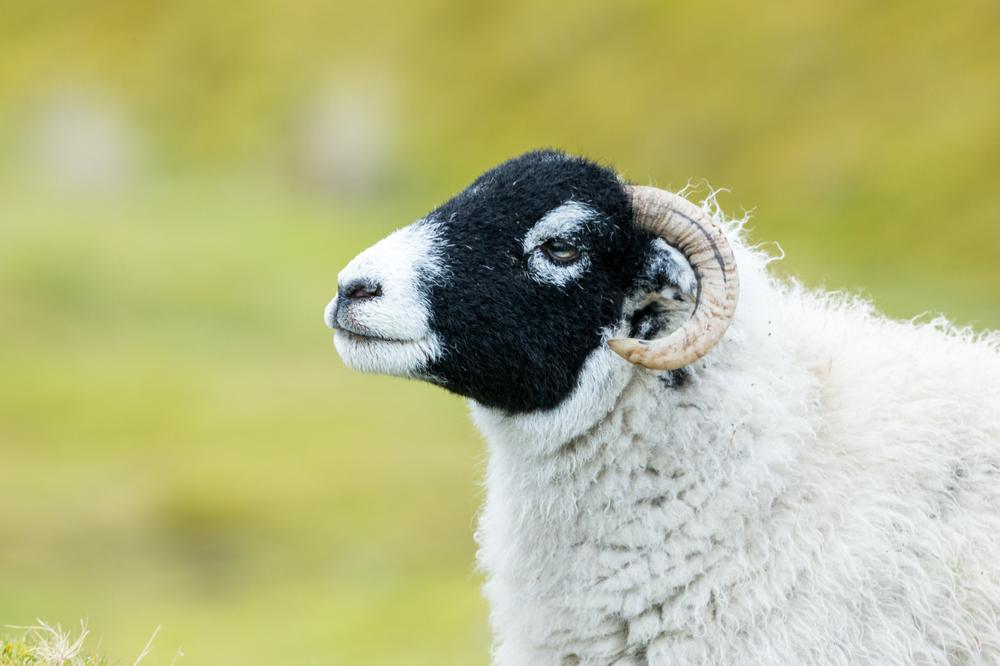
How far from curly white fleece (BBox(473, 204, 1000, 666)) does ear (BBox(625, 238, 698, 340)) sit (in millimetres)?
274

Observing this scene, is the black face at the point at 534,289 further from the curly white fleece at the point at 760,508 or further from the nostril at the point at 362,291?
the nostril at the point at 362,291

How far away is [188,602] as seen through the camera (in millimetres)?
29516

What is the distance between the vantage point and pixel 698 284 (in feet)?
22.9

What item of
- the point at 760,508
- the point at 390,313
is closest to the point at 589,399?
the point at 760,508

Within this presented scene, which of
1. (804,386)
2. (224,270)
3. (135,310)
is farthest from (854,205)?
(804,386)

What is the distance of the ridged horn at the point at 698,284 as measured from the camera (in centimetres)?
680

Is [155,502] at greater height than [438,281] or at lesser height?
greater

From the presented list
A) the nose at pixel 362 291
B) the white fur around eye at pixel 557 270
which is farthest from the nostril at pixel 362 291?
the white fur around eye at pixel 557 270

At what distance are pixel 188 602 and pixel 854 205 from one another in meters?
40.1

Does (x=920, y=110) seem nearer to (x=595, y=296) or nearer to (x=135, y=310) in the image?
(x=135, y=310)

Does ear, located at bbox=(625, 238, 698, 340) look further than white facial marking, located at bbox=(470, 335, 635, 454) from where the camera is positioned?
No

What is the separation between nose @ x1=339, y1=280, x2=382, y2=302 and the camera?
7.04 meters

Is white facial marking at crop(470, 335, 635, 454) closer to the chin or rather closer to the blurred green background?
the chin

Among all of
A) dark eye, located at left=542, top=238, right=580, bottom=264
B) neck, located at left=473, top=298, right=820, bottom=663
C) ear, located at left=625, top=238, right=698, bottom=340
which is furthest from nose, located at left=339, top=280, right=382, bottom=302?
ear, located at left=625, top=238, right=698, bottom=340
